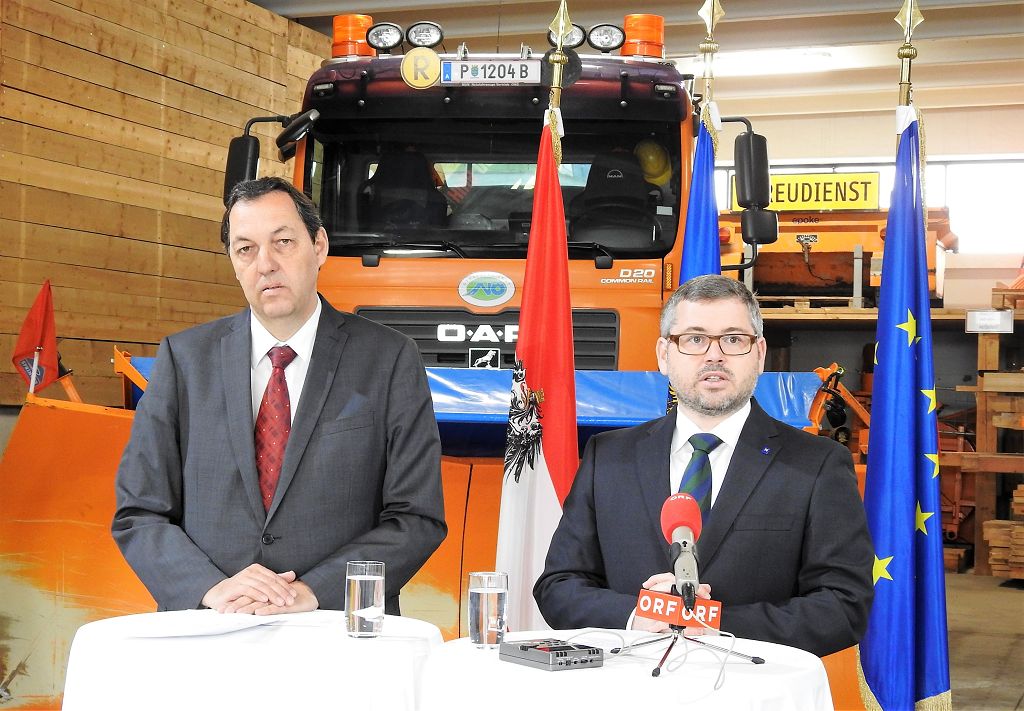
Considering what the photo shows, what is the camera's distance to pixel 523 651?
6.42 ft

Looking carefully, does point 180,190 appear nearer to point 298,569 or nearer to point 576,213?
point 576,213

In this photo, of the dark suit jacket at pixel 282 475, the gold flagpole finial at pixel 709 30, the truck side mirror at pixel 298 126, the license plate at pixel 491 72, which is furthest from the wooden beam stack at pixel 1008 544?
the dark suit jacket at pixel 282 475

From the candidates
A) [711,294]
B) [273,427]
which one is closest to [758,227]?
[711,294]

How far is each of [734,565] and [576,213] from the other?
3012 millimetres

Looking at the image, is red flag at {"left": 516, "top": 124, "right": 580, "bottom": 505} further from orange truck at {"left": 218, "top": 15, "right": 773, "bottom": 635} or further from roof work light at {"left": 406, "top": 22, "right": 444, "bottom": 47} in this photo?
roof work light at {"left": 406, "top": 22, "right": 444, "bottom": 47}

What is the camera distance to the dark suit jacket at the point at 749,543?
236cm

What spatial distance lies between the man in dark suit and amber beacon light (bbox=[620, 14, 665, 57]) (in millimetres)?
3134

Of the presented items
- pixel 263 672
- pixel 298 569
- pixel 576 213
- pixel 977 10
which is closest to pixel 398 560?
pixel 298 569

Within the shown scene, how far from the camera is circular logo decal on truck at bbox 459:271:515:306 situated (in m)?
5.15

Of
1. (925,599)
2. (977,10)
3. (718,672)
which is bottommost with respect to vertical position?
(925,599)

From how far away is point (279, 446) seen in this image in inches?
102

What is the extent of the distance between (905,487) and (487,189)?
2336 mm

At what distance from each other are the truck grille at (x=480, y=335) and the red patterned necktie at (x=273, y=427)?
252cm

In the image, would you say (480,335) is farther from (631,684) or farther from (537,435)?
(631,684)
